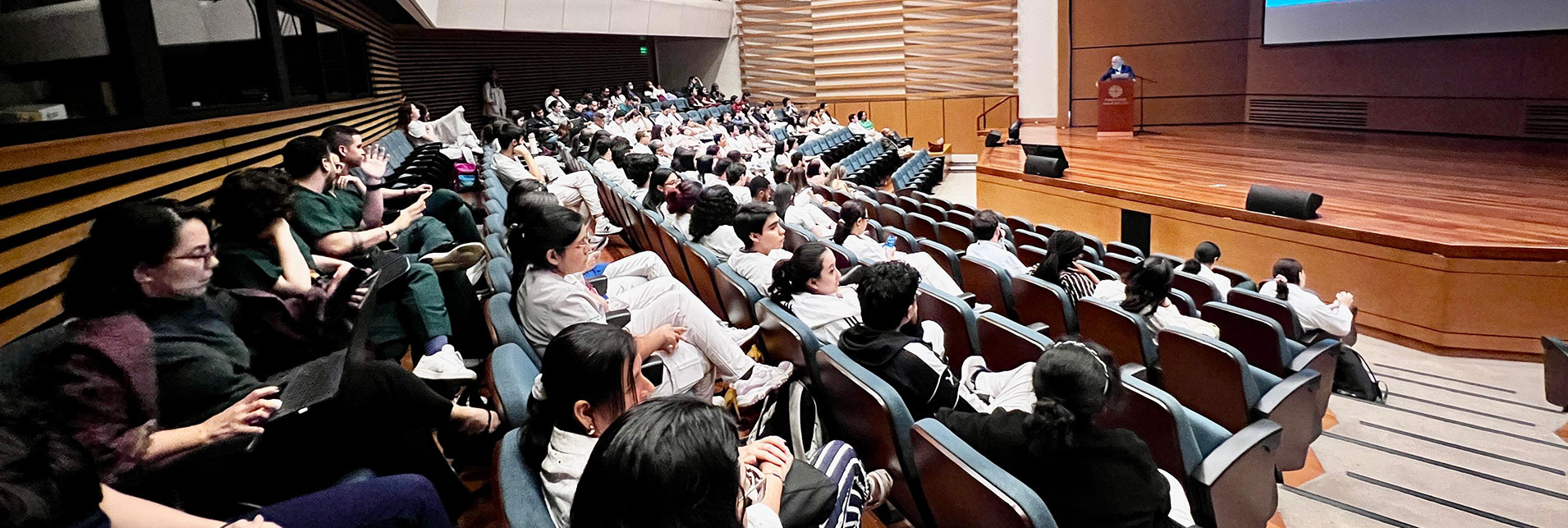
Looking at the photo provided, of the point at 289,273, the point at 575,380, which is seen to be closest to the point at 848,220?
the point at 289,273

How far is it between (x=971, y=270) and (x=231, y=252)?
236 cm

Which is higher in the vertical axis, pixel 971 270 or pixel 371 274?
pixel 371 274

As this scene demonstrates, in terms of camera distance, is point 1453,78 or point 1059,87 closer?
point 1453,78

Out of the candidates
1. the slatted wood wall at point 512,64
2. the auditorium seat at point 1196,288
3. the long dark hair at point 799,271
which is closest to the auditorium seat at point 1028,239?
the auditorium seat at point 1196,288

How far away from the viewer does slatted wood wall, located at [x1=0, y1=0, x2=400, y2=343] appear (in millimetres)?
1438

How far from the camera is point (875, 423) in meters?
1.55

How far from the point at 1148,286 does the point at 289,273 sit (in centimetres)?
228

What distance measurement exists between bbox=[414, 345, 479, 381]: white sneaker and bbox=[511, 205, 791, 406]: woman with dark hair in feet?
0.55

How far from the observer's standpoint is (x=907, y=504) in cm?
162

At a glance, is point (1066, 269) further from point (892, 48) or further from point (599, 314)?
point (892, 48)

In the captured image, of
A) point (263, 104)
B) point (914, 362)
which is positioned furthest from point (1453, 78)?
point (263, 104)

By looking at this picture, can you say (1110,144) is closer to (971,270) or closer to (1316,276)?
(1316,276)

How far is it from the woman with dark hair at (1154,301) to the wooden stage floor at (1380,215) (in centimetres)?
200

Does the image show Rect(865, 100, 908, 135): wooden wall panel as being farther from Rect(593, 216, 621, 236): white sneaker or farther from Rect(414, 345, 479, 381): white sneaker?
Rect(414, 345, 479, 381): white sneaker
